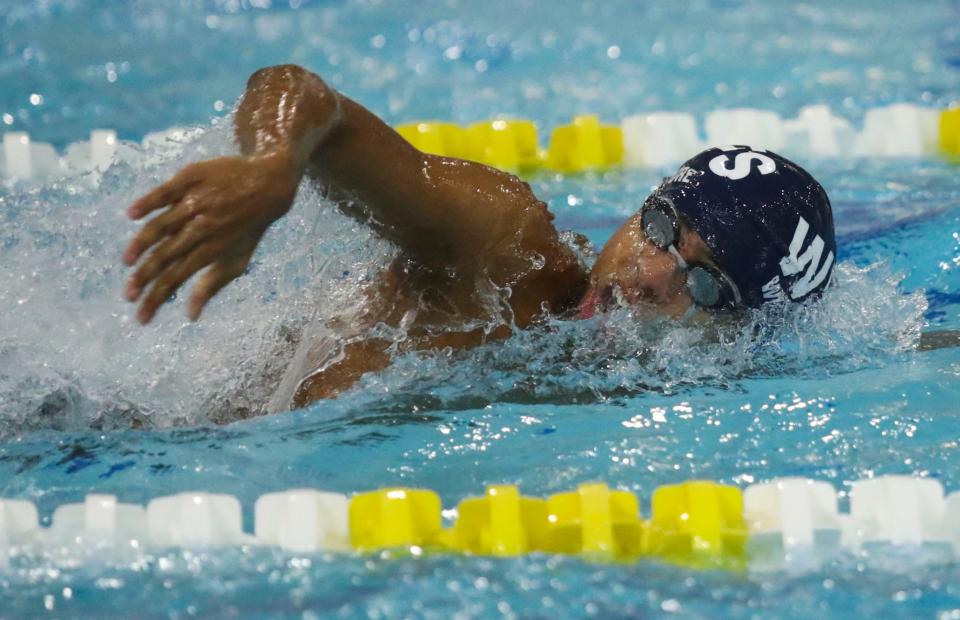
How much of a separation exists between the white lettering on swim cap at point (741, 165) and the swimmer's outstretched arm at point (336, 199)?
37cm

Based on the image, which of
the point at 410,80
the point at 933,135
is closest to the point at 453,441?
the point at 933,135

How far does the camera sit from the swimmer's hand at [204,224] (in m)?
1.87

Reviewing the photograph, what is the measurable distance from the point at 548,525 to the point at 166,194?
2.53ft

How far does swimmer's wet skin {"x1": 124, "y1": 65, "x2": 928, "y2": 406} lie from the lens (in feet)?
Answer: 7.66

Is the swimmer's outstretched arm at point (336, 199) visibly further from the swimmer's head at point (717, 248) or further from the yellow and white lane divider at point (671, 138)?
the yellow and white lane divider at point (671, 138)

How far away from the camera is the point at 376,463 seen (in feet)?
8.06

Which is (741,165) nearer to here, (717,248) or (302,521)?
(717,248)

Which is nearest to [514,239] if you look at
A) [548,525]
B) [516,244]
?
[516,244]

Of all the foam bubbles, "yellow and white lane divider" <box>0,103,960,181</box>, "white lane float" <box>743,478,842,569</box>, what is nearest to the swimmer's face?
the foam bubbles

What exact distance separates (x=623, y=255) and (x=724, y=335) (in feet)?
→ 0.95

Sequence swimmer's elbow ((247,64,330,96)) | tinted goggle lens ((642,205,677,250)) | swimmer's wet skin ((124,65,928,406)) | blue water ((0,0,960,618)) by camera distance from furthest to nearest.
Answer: tinted goggle lens ((642,205,677,250)), swimmer's wet skin ((124,65,928,406)), swimmer's elbow ((247,64,330,96)), blue water ((0,0,960,618))

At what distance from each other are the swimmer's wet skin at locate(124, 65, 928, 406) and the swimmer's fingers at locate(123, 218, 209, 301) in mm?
328

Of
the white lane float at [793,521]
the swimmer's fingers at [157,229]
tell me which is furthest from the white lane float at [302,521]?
the white lane float at [793,521]

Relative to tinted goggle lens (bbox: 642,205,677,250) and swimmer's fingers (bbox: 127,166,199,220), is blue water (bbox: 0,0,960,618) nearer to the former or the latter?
tinted goggle lens (bbox: 642,205,677,250)
